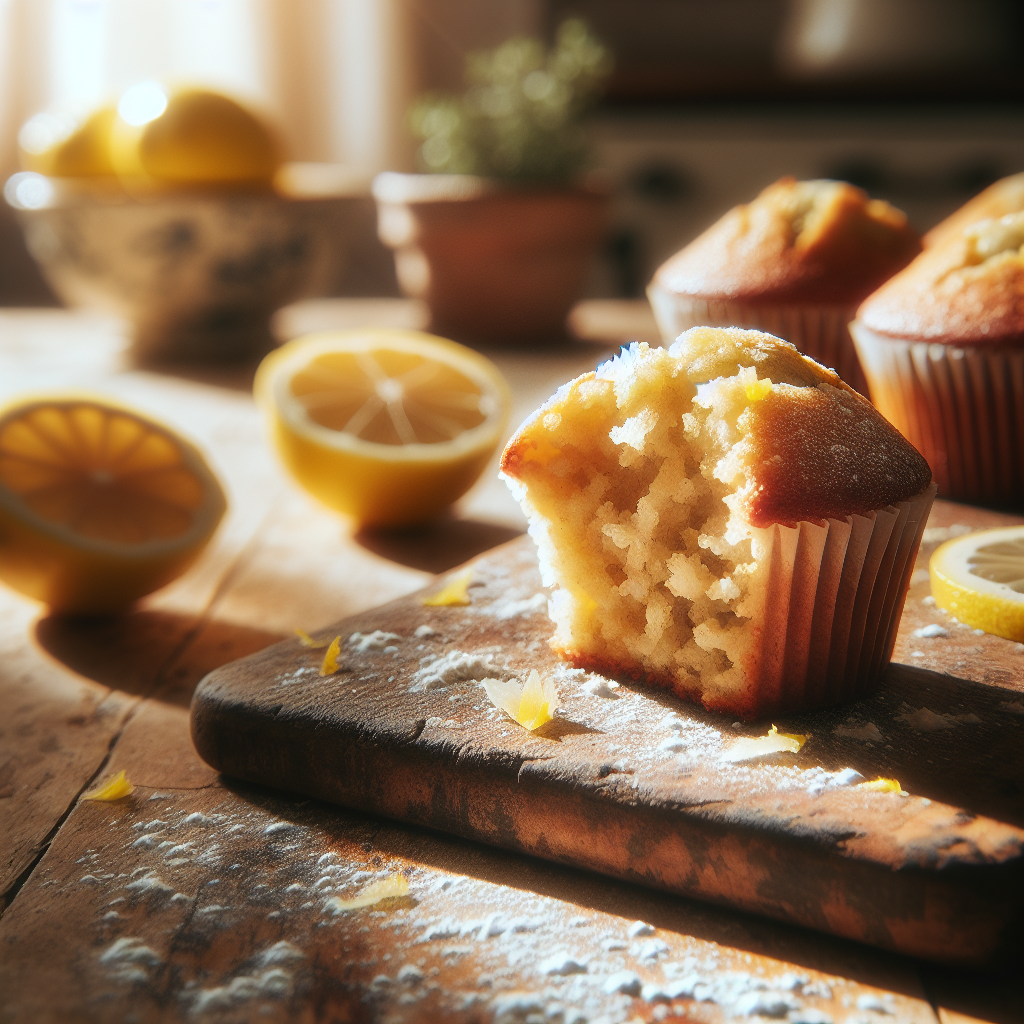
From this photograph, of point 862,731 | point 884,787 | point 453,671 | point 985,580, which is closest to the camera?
point 884,787

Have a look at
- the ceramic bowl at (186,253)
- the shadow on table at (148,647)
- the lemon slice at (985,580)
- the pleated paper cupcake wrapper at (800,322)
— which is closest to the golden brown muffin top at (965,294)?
the pleated paper cupcake wrapper at (800,322)

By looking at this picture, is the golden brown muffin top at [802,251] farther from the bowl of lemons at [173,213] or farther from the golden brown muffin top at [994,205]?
the bowl of lemons at [173,213]

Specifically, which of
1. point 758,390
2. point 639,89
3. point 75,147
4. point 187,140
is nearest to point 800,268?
point 758,390

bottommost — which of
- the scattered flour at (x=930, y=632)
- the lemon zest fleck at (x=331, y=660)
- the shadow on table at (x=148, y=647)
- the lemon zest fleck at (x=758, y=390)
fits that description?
the shadow on table at (x=148, y=647)

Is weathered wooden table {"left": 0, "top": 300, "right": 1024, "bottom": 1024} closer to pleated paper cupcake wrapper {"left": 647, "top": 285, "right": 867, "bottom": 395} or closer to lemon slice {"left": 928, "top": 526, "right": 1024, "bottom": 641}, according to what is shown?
lemon slice {"left": 928, "top": 526, "right": 1024, "bottom": 641}

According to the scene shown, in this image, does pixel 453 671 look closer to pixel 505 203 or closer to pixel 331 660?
pixel 331 660

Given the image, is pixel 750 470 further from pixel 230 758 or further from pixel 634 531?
pixel 230 758

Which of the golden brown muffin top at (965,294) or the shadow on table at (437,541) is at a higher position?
the golden brown muffin top at (965,294)
